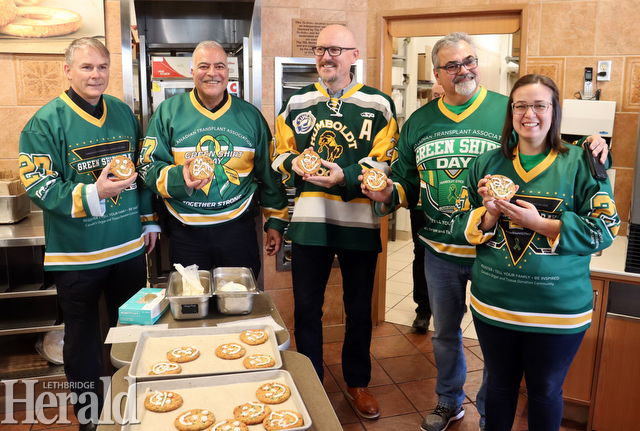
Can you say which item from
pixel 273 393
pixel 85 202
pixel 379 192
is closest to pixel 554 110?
pixel 379 192

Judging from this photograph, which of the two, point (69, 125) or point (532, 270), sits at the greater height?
point (69, 125)

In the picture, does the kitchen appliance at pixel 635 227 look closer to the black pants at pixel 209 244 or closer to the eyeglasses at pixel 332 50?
the eyeglasses at pixel 332 50

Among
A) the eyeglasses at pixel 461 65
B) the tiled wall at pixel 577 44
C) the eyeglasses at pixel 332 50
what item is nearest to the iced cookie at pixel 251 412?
the eyeglasses at pixel 461 65

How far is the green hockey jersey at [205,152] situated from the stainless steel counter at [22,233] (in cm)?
75

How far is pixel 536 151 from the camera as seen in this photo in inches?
77.0

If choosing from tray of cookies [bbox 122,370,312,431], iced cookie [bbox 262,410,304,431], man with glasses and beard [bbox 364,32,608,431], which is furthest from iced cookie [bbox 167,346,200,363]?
man with glasses and beard [bbox 364,32,608,431]

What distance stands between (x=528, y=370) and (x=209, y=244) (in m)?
1.55

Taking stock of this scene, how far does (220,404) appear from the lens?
53.1 inches

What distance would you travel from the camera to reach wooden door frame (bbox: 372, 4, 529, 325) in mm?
3482

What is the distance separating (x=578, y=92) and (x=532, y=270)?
1935 mm

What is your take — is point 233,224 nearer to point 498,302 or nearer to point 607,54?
point 498,302

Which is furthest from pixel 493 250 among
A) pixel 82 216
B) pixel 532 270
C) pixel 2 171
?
pixel 2 171

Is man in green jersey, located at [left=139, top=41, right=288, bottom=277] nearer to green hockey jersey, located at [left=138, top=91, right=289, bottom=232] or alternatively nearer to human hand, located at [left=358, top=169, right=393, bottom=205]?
green hockey jersey, located at [left=138, top=91, right=289, bottom=232]

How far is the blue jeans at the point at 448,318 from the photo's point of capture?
2.53 metres
